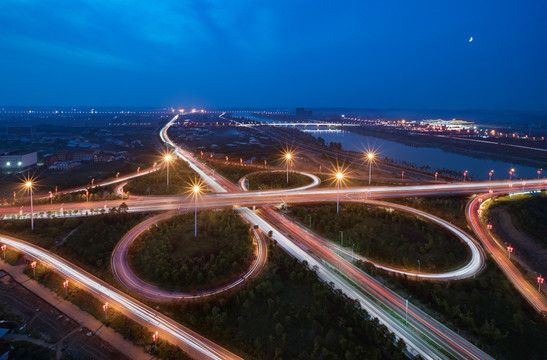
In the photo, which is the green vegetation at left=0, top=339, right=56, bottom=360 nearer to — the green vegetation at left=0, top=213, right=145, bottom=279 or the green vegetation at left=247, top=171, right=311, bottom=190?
the green vegetation at left=0, top=213, right=145, bottom=279

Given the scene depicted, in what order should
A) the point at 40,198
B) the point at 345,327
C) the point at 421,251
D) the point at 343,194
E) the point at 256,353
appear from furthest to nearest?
the point at 343,194
the point at 40,198
the point at 421,251
the point at 345,327
the point at 256,353

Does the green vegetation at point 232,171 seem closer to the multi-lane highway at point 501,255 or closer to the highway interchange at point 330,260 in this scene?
the highway interchange at point 330,260

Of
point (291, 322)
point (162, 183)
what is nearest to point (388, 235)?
point (291, 322)

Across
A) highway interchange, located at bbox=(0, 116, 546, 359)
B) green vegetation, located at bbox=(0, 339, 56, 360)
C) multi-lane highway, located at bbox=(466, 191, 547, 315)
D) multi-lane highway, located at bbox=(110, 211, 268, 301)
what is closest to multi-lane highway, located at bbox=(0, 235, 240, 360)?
highway interchange, located at bbox=(0, 116, 546, 359)

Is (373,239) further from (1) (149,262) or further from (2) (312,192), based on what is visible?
(1) (149,262)

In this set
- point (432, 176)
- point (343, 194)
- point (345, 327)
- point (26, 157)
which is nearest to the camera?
point (345, 327)

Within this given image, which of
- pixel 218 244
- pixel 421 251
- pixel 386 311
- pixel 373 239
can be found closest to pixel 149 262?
pixel 218 244
